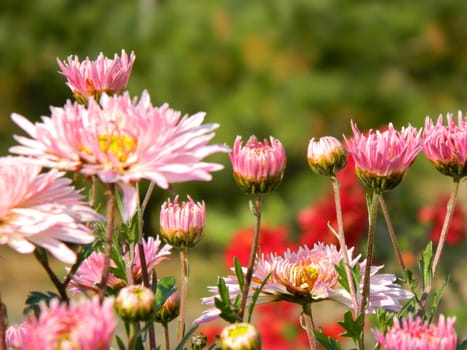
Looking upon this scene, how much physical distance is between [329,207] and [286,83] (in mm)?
3843

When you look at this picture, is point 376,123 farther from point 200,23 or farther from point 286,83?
point 200,23

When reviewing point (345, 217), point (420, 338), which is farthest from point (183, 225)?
point (345, 217)

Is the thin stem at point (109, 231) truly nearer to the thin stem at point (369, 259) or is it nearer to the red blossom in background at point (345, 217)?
the thin stem at point (369, 259)

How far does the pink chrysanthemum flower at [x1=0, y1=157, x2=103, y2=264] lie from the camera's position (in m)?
0.57

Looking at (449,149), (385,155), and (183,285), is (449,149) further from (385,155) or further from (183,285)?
(183,285)

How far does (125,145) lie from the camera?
60 centimetres

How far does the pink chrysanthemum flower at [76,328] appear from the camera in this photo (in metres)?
0.48

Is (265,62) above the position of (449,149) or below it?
above

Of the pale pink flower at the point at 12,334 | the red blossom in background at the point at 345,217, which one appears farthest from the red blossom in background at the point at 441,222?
the pale pink flower at the point at 12,334

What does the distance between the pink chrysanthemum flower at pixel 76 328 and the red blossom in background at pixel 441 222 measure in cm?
198

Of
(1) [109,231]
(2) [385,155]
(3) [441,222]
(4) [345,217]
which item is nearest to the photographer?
(1) [109,231]

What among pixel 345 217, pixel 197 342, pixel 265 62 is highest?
pixel 265 62

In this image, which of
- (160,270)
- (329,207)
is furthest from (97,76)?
(160,270)

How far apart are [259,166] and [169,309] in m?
0.14
